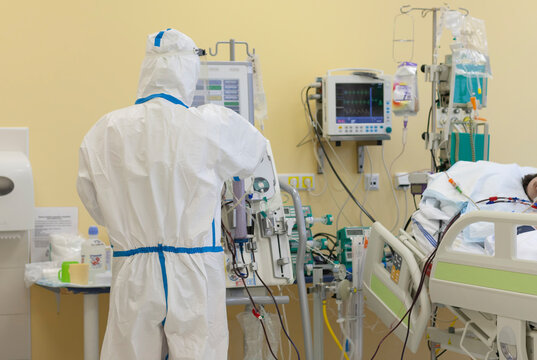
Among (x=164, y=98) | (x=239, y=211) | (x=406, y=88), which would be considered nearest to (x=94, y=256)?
(x=239, y=211)

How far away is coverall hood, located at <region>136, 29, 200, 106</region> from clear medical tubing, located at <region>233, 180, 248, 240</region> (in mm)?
434

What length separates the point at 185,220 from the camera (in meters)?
2.19

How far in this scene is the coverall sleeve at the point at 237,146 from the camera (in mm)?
2273

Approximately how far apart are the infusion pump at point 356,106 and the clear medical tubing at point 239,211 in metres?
1.14

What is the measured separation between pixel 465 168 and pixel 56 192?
218cm

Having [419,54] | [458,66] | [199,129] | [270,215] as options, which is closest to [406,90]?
[458,66]

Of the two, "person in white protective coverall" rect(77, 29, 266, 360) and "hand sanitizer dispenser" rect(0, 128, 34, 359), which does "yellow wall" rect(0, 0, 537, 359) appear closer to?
"hand sanitizer dispenser" rect(0, 128, 34, 359)

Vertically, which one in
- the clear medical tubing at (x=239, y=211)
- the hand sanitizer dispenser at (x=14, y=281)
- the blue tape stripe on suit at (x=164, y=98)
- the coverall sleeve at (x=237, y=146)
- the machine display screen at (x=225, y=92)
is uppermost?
the machine display screen at (x=225, y=92)

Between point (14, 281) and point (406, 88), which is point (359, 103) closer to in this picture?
point (406, 88)

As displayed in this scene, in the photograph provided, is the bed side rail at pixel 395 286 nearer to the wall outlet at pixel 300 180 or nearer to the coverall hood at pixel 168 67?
the coverall hood at pixel 168 67

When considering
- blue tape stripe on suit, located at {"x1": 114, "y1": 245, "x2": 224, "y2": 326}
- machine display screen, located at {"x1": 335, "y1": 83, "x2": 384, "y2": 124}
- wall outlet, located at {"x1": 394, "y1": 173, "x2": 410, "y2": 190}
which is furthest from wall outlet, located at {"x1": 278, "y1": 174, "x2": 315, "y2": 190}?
blue tape stripe on suit, located at {"x1": 114, "y1": 245, "x2": 224, "y2": 326}

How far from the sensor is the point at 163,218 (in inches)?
86.2

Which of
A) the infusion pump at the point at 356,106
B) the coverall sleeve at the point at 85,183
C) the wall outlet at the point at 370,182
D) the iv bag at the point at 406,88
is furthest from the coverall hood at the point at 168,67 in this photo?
the wall outlet at the point at 370,182

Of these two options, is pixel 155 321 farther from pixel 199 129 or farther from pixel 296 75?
pixel 296 75
